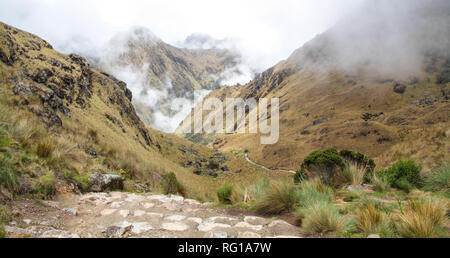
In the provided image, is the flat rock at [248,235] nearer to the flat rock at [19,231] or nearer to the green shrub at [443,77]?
the flat rock at [19,231]

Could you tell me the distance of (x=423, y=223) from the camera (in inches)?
115

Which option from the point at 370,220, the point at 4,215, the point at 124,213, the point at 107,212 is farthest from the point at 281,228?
the point at 4,215

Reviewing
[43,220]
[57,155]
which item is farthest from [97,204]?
[57,155]

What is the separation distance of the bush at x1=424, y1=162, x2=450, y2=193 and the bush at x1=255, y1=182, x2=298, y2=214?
14.1 ft

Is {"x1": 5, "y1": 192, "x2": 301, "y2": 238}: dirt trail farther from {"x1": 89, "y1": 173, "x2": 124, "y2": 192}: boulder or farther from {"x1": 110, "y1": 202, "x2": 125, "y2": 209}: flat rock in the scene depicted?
{"x1": 89, "y1": 173, "x2": 124, "y2": 192}: boulder

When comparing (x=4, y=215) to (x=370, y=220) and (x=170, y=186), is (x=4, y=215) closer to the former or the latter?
(x=370, y=220)

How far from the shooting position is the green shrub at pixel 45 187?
14.3 feet

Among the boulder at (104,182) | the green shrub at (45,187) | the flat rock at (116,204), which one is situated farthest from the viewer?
the boulder at (104,182)

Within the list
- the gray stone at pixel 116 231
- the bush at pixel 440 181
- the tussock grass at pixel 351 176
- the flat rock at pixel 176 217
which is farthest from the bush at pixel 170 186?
the bush at pixel 440 181

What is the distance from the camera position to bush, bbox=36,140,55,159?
556cm

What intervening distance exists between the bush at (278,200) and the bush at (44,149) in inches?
220

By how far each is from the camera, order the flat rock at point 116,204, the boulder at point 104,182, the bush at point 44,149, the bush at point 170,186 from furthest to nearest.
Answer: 1. the bush at point 170,186
2. the boulder at point 104,182
3. the bush at point 44,149
4. the flat rock at point 116,204

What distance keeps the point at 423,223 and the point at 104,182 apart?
7248 millimetres
